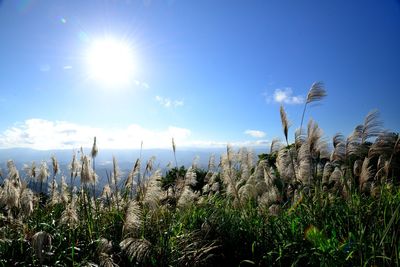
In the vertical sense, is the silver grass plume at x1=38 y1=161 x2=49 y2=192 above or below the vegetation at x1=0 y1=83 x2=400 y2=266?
above

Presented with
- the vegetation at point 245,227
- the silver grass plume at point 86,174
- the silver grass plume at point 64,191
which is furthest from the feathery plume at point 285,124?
the silver grass plume at point 64,191

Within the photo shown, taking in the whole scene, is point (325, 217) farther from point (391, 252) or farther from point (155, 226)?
point (155, 226)

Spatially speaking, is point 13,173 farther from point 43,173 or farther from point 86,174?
point 86,174

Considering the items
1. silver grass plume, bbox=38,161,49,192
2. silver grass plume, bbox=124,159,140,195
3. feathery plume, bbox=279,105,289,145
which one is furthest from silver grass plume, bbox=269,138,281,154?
silver grass plume, bbox=38,161,49,192

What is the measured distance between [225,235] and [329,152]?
2.11 meters

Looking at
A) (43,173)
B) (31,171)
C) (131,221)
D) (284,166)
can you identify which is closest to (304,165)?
(284,166)

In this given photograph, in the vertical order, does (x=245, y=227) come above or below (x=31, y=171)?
below

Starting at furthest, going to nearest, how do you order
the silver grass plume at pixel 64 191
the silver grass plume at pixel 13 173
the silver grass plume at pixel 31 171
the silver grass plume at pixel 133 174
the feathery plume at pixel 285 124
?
the silver grass plume at pixel 31 171 < the silver grass plume at pixel 64 191 < the silver grass plume at pixel 13 173 < the silver grass plume at pixel 133 174 < the feathery plume at pixel 285 124

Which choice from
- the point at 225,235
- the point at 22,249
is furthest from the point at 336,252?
the point at 22,249

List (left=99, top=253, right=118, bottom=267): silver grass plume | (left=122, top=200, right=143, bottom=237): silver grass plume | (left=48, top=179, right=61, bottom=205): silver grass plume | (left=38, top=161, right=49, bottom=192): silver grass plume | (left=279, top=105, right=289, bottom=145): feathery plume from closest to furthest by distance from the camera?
(left=99, top=253, right=118, bottom=267): silver grass plume, (left=122, top=200, right=143, bottom=237): silver grass plume, (left=279, top=105, right=289, bottom=145): feathery plume, (left=48, top=179, right=61, bottom=205): silver grass plume, (left=38, top=161, right=49, bottom=192): silver grass plume

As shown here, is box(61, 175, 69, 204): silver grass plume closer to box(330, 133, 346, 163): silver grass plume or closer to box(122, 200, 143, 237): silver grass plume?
box(122, 200, 143, 237): silver grass plume

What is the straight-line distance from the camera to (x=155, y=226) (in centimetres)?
438

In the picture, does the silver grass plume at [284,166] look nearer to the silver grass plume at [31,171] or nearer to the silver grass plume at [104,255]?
the silver grass plume at [104,255]

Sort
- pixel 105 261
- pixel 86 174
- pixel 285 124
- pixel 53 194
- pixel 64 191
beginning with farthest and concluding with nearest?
pixel 64 191 < pixel 53 194 < pixel 86 174 < pixel 285 124 < pixel 105 261
